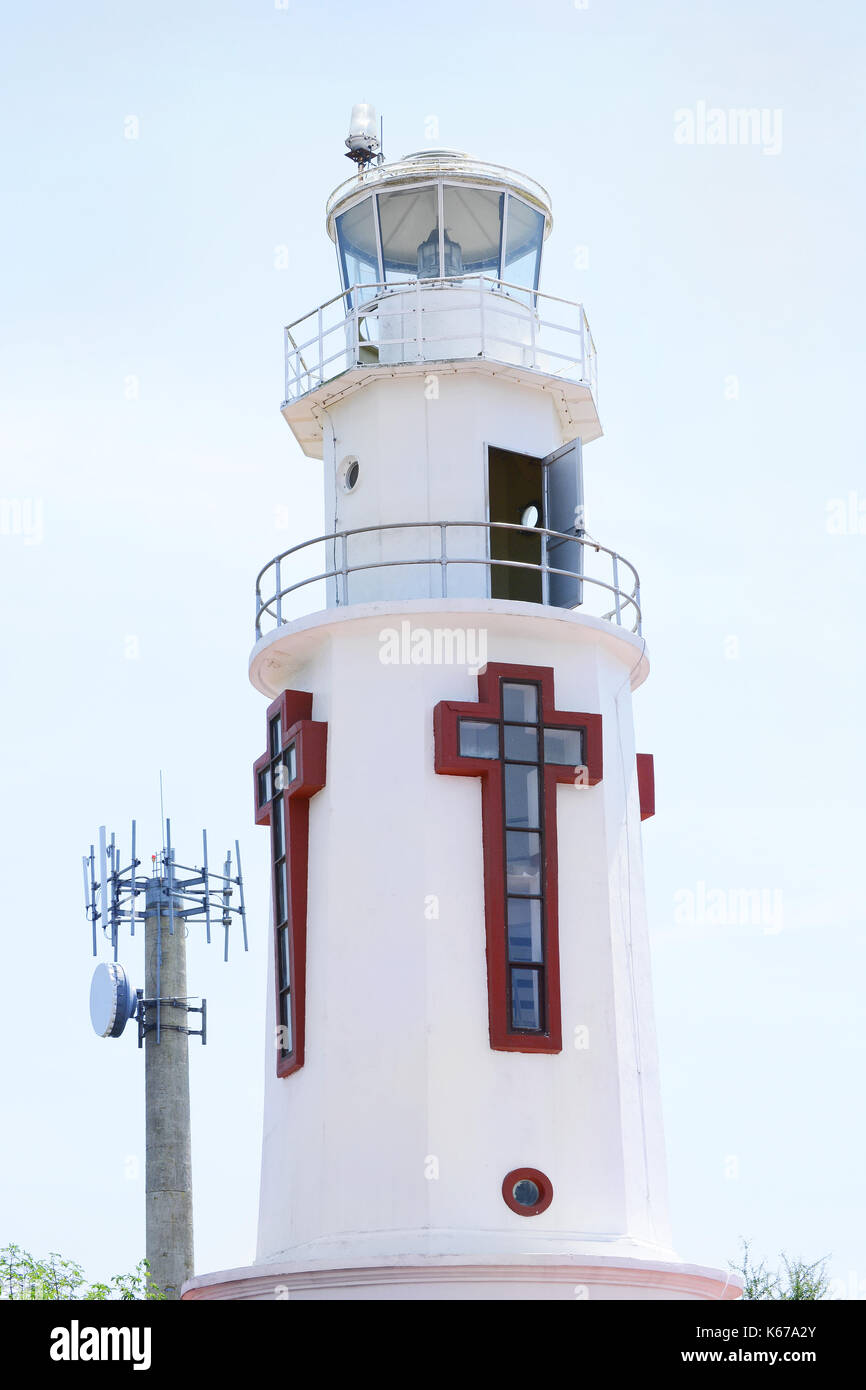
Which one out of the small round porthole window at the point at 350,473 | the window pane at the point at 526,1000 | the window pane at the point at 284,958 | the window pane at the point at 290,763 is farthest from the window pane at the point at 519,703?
the small round porthole window at the point at 350,473

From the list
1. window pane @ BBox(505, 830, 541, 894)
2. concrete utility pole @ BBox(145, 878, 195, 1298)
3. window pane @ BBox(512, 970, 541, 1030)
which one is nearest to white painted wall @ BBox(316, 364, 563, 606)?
window pane @ BBox(505, 830, 541, 894)

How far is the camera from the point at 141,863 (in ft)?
168

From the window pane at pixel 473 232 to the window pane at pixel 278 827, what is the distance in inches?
320

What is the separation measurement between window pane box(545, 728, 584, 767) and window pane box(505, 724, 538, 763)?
189mm

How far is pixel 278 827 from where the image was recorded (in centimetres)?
2894

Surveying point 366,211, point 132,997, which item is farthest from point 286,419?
point 132,997

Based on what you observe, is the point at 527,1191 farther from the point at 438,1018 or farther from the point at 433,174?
the point at 433,174

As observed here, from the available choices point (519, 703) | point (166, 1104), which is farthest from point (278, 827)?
point (166, 1104)

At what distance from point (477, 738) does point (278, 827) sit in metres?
3.42

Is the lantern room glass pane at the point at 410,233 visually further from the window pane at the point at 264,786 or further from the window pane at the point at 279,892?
the window pane at the point at 279,892

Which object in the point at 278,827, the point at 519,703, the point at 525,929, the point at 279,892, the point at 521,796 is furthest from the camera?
the point at 278,827

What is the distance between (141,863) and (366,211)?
23759 millimetres

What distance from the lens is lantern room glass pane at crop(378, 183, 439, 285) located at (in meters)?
30.8
